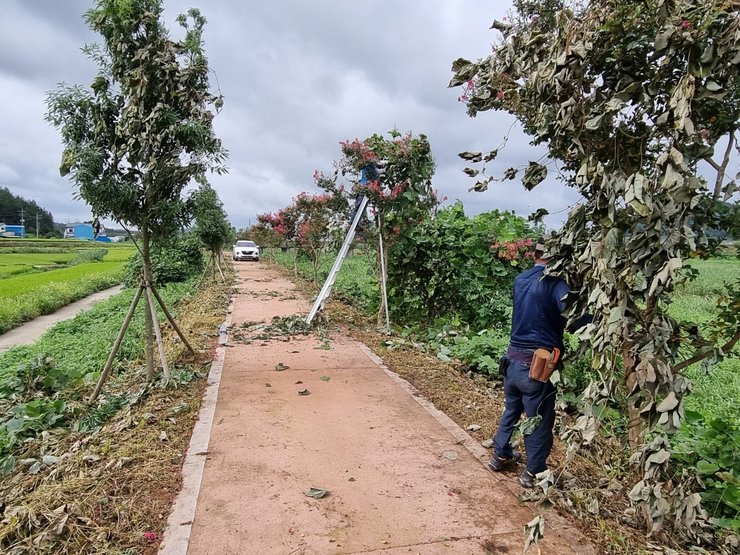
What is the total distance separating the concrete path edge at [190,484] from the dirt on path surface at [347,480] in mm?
33

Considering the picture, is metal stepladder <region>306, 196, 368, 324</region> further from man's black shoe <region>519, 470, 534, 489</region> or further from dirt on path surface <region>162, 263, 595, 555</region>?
man's black shoe <region>519, 470, 534, 489</region>

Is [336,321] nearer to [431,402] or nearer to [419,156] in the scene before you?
[419,156]

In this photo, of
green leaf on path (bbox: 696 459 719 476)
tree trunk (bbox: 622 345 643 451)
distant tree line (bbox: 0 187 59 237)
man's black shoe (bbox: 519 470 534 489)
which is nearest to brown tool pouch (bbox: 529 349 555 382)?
tree trunk (bbox: 622 345 643 451)

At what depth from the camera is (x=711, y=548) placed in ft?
8.66

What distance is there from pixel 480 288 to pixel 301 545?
614 centimetres

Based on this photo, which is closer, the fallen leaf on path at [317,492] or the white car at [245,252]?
the fallen leaf on path at [317,492]

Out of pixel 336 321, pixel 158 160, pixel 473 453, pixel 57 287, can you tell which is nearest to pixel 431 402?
pixel 473 453

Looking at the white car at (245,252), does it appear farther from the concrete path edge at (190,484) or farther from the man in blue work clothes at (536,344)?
the man in blue work clothes at (536,344)

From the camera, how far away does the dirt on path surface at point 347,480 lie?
2797 millimetres

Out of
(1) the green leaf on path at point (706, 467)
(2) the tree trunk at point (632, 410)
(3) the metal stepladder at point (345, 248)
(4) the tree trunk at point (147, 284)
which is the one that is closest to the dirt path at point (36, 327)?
(3) the metal stepladder at point (345, 248)

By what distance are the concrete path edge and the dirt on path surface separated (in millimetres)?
33

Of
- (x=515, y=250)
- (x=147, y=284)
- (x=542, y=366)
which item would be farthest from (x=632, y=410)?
(x=515, y=250)

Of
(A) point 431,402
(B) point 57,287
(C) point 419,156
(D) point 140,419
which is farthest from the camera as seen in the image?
(B) point 57,287

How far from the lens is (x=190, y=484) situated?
3.38 m
